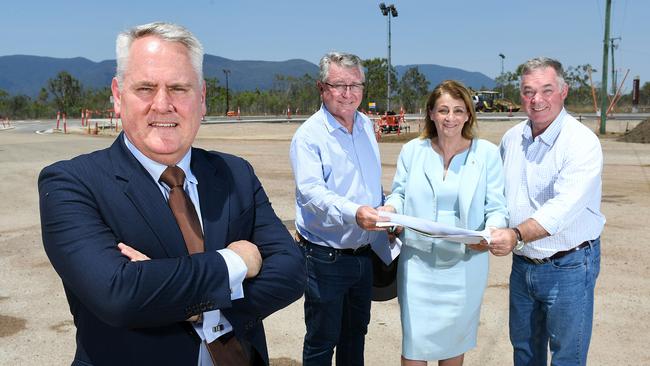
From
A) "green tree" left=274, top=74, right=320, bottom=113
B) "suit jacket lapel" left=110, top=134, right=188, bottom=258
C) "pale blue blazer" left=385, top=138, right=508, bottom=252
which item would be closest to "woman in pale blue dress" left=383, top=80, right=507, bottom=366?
"pale blue blazer" left=385, top=138, right=508, bottom=252

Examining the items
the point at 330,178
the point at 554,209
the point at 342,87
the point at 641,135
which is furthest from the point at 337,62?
the point at 641,135

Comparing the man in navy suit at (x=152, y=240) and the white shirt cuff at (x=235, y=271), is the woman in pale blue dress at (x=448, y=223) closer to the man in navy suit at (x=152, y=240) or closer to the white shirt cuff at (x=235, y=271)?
the man in navy suit at (x=152, y=240)

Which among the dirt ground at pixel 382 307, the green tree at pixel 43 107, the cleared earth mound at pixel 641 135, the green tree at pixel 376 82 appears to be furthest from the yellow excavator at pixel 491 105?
the green tree at pixel 43 107

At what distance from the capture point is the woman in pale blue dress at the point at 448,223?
10.4 feet

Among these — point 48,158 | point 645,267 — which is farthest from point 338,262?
point 48,158

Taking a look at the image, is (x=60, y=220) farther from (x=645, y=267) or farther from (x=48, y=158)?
(x=48, y=158)

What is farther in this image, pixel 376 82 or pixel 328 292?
pixel 376 82

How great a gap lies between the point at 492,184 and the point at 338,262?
971 millimetres

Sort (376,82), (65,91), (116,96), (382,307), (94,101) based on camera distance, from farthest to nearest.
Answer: (94,101), (65,91), (376,82), (382,307), (116,96)

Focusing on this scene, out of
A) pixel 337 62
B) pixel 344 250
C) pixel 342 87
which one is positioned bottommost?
pixel 344 250

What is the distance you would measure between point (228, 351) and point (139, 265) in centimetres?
42

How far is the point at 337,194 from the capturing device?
3.26m

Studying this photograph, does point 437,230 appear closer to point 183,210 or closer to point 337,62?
point 337,62

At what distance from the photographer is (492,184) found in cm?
319
